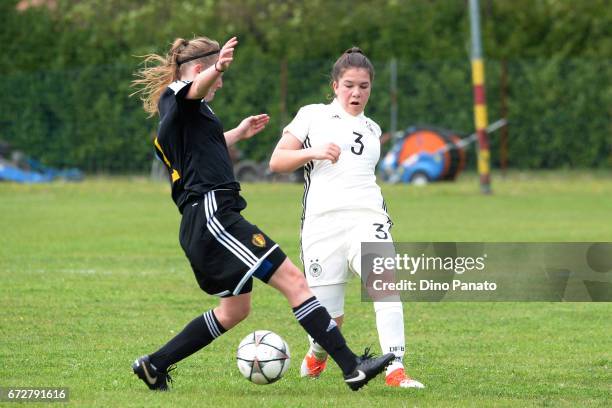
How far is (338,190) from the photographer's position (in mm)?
6484

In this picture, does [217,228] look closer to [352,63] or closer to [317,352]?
[317,352]

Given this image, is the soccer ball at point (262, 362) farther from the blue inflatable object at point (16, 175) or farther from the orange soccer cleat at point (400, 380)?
the blue inflatable object at point (16, 175)

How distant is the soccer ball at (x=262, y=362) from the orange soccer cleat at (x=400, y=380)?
55cm

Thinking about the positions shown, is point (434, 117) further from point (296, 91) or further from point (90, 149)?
point (90, 149)

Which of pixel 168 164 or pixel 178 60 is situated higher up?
pixel 178 60

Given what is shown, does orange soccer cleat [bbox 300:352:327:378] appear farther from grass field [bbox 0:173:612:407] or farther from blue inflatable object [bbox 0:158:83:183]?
blue inflatable object [bbox 0:158:83:183]

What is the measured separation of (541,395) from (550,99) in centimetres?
2227

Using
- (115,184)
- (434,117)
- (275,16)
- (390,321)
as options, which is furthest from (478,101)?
(390,321)

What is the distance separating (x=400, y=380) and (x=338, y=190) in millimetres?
1095

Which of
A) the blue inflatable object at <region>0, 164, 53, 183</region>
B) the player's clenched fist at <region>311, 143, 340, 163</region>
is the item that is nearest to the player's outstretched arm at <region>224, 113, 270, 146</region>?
the player's clenched fist at <region>311, 143, 340, 163</region>

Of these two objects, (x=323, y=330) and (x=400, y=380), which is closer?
(x=323, y=330)

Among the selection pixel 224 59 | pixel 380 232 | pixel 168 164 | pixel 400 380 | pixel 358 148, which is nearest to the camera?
pixel 224 59

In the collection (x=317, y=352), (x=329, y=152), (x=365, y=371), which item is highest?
(x=329, y=152)

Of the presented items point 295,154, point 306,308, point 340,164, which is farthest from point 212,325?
point 340,164
